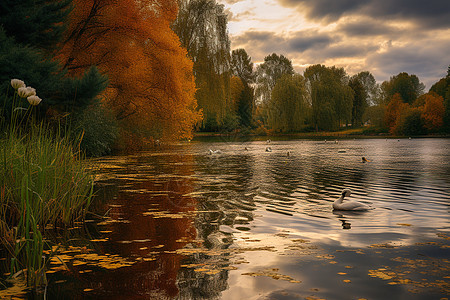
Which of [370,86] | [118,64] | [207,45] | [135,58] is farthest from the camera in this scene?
[370,86]

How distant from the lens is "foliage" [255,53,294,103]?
7644cm

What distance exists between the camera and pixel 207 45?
36031mm

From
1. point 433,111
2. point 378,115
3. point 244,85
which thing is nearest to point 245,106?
point 244,85

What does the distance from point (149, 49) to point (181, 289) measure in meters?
21.5

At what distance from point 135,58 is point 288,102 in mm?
42303

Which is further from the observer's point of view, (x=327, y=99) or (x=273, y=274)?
(x=327, y=99)

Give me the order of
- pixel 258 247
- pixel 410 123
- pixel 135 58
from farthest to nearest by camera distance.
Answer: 1. pixel 410 123
2. pixel 135 58
3. pixel 258 247

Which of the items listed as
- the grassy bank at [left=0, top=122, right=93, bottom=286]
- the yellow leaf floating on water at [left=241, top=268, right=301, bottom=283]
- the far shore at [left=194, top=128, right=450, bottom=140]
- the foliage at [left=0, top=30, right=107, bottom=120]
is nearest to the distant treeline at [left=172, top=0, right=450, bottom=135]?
the far shore at [left=194, top=128, right=450, bottom=140]

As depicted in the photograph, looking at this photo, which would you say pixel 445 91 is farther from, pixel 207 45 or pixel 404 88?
pixel 207 45

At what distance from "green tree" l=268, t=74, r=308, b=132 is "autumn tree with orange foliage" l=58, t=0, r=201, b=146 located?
34.9m

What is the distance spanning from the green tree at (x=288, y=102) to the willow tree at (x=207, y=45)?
25740 millimetres

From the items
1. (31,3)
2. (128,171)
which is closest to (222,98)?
(128,171)

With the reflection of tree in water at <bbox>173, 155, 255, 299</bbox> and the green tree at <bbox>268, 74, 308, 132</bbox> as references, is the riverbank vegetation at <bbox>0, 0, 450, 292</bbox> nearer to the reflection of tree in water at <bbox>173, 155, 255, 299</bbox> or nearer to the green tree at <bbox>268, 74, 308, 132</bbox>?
the green tree at <bbox>268, 74, 308, 132</bbox>

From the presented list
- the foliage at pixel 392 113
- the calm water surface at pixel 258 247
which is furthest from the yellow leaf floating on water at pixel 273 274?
the foliage at pixel 392 113
